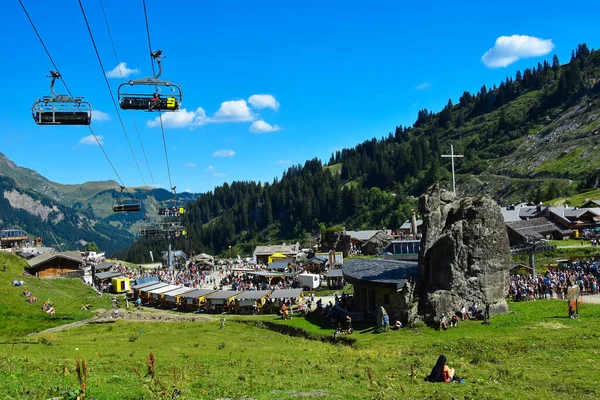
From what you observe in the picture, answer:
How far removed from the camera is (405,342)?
28844mm

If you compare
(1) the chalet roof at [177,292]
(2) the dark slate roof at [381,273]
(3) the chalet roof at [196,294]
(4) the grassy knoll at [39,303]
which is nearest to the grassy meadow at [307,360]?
(4) the grassy knoll at [39,303]

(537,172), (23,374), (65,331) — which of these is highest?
(537,172)

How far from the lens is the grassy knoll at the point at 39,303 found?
136 feet

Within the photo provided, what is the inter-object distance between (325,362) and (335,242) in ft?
315

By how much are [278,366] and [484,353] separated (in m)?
10.4

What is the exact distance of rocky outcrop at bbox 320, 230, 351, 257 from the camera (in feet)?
381

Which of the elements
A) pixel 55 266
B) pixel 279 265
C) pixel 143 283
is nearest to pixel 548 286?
pixel 143 283

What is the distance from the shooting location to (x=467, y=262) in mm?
34156

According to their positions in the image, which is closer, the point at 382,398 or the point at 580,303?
the point at 382,398

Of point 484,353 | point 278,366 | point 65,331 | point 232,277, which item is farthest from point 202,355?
point 232,277

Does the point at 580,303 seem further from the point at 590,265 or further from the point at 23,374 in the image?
the point at 23,374

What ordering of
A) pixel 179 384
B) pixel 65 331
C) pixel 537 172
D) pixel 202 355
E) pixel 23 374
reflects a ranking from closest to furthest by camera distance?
pixel 179 384 → pixel 23 374 → pixel 202 355 → pixel 65 331 → pixel 537 172

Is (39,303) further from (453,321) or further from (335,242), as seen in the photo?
(335,242)

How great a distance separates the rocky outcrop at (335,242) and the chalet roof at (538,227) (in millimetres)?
39705
